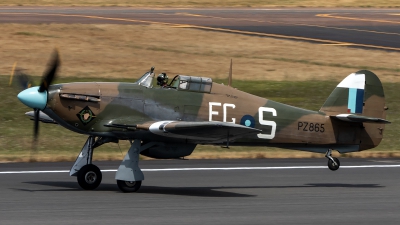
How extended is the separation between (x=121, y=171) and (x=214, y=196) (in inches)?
75.6

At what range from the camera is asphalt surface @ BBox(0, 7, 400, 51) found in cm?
3875

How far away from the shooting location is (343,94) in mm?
16656

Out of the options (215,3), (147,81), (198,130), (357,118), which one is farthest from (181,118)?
(215,3)

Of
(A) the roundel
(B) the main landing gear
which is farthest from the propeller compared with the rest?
(A) the roundel

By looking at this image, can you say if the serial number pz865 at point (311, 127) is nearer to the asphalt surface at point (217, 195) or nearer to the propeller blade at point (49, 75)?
the asphalt surface at point (217, 195)

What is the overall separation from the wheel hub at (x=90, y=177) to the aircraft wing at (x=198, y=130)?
125cm

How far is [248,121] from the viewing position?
15.5m

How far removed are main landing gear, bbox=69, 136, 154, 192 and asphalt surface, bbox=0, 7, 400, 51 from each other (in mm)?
23780

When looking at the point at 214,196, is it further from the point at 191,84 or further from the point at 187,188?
the point at 191,84

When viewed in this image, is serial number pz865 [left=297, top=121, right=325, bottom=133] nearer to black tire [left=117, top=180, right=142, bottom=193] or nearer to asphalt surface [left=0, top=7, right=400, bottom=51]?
black tire [left=117, top=180, right=142, bottom=193]

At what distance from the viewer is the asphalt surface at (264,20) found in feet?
127

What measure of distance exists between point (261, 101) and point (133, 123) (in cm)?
283

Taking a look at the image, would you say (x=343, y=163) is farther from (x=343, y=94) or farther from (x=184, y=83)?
(x=184, y=83)

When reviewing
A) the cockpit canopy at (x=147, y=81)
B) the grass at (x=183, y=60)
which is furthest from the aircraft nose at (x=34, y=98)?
the grass at (x=183, y=60)
